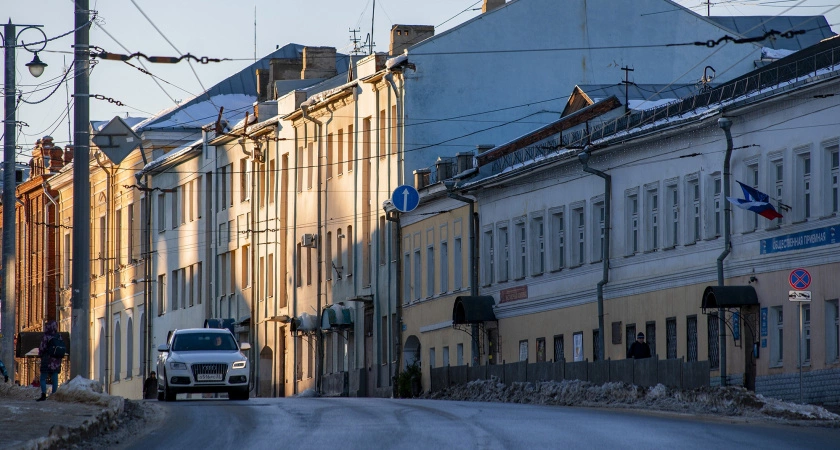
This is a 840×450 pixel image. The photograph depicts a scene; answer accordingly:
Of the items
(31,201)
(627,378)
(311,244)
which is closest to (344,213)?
(311,244)

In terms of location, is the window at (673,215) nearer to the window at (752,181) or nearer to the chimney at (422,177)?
the window at (752,181)

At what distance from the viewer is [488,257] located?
176 feet

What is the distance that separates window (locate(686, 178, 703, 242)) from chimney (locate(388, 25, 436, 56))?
21.0 m

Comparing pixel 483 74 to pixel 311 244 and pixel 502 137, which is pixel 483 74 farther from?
pixel 311 244

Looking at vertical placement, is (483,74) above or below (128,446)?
above

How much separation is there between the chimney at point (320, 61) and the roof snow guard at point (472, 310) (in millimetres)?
22865

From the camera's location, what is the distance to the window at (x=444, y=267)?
56.0m

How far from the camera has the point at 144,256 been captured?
82312 mm

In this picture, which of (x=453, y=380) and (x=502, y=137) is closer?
(x=453, y=380)

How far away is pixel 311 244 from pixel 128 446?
4461cm

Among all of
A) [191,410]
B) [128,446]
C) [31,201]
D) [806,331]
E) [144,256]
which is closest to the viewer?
[128,446]

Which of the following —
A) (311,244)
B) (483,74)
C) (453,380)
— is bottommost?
(453,380)

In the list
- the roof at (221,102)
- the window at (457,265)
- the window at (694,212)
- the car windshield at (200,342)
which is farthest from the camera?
the roof at (221,102)

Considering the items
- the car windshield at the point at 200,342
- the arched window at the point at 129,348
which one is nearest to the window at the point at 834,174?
the car windshield at the point at 200,342
